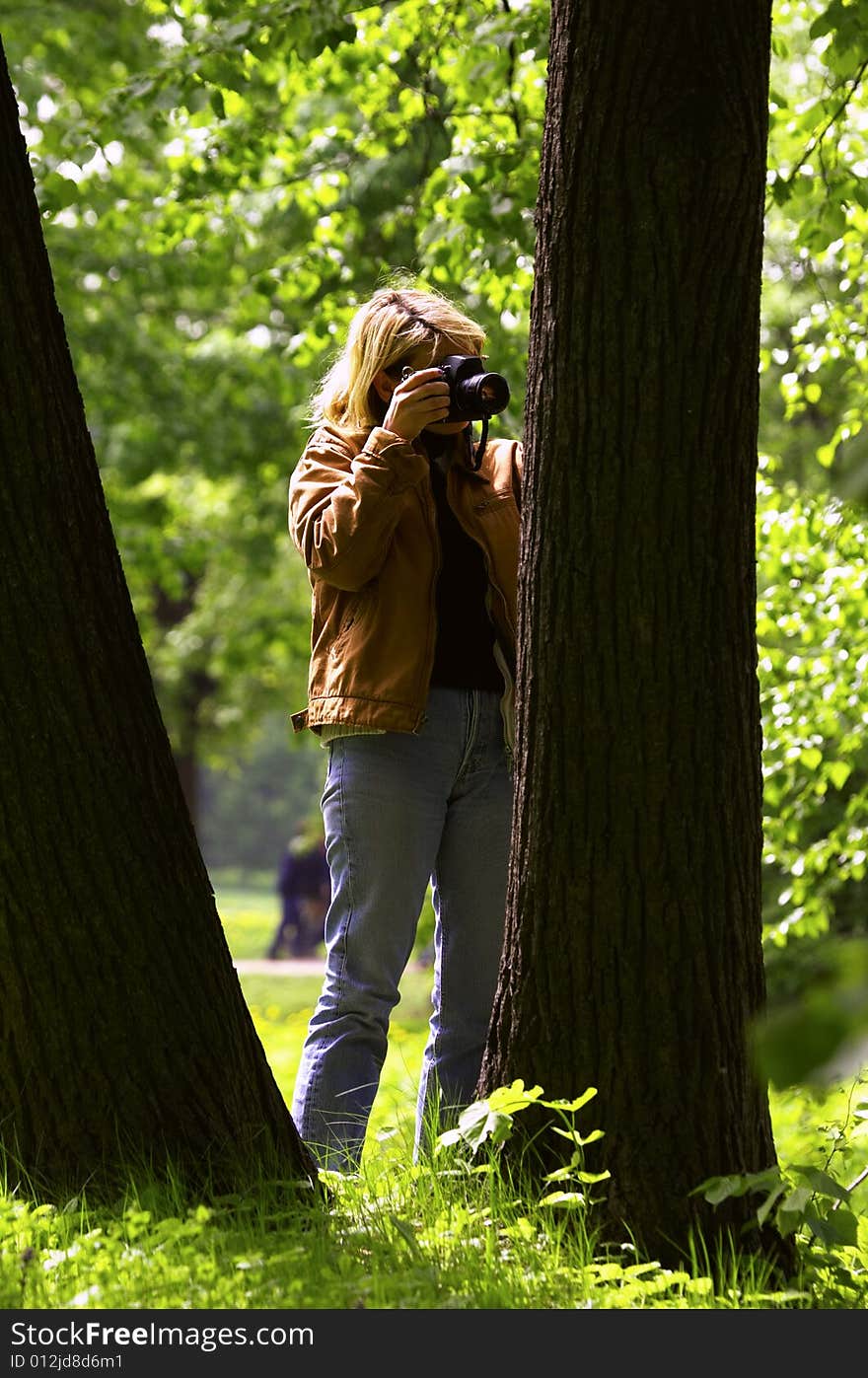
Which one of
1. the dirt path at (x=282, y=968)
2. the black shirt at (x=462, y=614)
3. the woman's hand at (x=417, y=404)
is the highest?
the woman's hand at (x=417, y=404)

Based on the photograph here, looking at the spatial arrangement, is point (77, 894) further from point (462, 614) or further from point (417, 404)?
point (417, 404)

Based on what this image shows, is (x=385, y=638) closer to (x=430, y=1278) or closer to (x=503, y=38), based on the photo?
(x=430, y=1278)

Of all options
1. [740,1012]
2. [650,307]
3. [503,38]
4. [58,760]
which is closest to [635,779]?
[740,1012]

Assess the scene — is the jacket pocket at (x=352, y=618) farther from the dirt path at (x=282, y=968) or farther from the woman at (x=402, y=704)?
the dirt path at (x=282, y=968)

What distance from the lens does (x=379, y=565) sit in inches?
111

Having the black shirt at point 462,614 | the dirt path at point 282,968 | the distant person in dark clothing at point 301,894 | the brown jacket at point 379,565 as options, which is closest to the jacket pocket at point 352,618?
the brown jacket at point 379,565

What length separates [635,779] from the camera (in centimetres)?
245

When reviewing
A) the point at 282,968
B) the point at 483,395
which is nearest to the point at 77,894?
the point at 483,395

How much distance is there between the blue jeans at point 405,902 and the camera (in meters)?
2.81

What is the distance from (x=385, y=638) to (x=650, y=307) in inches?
32.1

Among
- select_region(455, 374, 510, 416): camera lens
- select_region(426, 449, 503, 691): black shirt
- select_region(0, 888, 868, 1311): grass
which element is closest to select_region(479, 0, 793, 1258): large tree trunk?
select_region(0, 888, 868, 1311): grass

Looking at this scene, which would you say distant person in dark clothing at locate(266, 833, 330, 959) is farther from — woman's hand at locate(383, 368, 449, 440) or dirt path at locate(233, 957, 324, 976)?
woman's hand at locate(383, 368, 449, 440)

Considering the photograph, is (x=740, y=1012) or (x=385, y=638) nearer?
(x=740, y=1012)

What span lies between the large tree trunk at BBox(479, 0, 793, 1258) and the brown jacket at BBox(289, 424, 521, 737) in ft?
1.26
